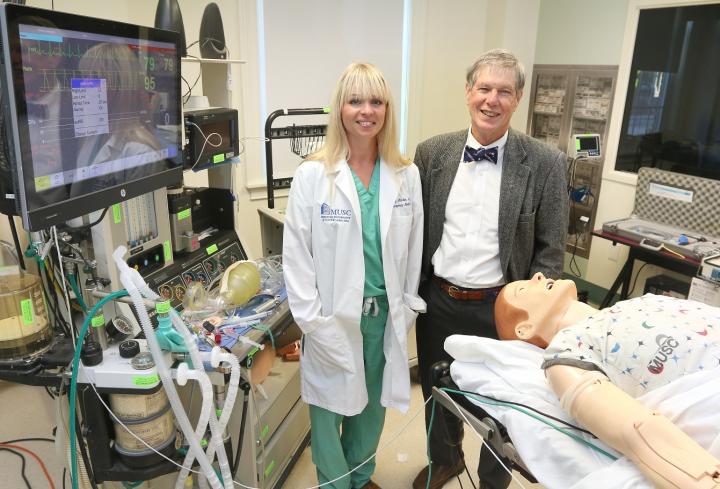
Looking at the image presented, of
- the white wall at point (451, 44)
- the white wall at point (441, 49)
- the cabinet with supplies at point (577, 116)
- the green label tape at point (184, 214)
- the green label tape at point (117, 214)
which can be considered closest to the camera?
the green label tape at point (117, 214)

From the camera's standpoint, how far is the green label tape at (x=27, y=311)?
4.17ft

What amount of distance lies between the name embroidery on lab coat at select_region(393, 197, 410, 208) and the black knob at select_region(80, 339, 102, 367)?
931mm

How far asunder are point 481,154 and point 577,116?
90.0 inches

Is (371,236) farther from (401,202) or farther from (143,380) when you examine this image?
(143,380)

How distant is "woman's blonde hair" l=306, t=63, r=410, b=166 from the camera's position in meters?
1.52

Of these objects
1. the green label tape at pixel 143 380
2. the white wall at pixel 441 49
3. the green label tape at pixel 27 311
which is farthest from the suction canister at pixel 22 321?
the white wall at pixel 441 49

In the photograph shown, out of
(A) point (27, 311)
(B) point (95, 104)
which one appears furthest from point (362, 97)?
(A) point (27, 311)

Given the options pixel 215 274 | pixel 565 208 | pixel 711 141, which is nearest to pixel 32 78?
pixel 215 274

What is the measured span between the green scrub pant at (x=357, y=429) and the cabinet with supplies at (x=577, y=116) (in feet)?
7.92

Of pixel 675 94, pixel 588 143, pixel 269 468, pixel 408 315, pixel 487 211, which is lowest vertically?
pixel 269 468

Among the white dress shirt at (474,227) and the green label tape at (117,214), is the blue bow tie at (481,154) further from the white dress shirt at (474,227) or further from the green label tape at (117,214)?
the green label tape at (117,214)

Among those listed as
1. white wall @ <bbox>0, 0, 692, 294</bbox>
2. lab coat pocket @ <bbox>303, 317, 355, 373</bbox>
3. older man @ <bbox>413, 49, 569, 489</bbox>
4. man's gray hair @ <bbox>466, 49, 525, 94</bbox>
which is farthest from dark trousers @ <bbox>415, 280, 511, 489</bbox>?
white wall @ <bbox>0, 0, 692, 294</bbox>

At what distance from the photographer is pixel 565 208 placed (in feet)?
5.68

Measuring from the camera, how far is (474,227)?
5.57 ft
